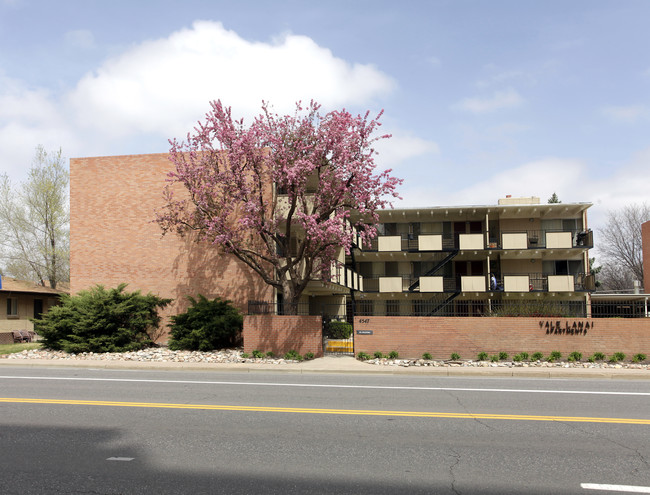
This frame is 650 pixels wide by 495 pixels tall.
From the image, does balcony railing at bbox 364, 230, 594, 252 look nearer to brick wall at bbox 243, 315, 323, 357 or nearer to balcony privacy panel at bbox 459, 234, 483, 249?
balcony privacy panel at bbox 459, 234, 483, 249

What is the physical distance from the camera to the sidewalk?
50.2 feet

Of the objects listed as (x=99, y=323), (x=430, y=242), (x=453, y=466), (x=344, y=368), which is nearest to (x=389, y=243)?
(x=430, y=242)

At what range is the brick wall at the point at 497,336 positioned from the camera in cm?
1791

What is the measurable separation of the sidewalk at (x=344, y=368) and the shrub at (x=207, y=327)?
2.45 m

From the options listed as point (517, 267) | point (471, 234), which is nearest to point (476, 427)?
point (471, 234)

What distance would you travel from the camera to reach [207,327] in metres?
20.4

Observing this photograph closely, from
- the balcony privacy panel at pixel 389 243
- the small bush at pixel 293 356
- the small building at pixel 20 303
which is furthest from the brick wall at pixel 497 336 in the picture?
the small building at pixel 20 303

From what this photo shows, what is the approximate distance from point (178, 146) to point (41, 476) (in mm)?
16891

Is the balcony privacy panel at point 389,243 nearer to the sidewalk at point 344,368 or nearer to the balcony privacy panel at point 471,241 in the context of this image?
the balcony privacy panel at point 471,241

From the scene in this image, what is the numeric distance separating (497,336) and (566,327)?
2.27 meters

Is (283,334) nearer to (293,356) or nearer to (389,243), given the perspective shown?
(293,356)

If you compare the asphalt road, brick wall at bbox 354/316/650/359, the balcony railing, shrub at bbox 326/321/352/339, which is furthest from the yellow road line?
the balcony railing

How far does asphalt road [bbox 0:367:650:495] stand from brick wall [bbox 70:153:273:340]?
11.6 m

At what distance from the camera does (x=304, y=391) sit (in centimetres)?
1205
